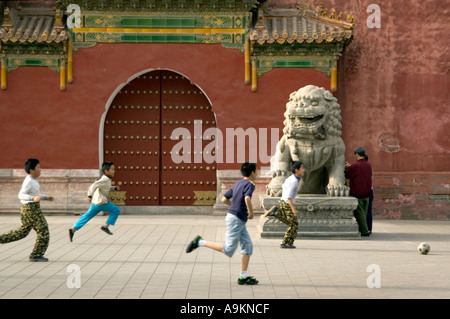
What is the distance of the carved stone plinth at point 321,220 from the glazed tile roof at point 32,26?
19.2 feet

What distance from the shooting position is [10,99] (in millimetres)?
13648

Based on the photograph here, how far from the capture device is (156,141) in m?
14.1

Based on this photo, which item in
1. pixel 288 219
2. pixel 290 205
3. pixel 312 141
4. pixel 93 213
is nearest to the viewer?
pixel 290 205

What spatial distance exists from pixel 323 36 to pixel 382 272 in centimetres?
679

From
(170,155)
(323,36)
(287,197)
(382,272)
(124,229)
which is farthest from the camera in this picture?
(170,155)

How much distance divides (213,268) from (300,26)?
294 inches

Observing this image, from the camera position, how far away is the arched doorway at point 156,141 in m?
14.1

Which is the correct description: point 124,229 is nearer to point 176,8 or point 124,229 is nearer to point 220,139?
point 220,139

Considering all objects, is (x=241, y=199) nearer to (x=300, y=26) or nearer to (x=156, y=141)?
(x=156, y=141)

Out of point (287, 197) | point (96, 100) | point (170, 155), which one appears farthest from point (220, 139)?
point (287, 197)

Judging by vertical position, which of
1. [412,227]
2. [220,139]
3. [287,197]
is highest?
[220,139]

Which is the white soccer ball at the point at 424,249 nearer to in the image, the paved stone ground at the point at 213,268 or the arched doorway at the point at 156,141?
the paved stone ground at the point at 213,268

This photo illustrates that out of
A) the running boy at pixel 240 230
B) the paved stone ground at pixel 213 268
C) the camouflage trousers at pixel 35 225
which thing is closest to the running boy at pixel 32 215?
the camouflage trousers at pixel 35 225

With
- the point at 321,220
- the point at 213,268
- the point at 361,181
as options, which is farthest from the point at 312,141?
the point at 213,268
